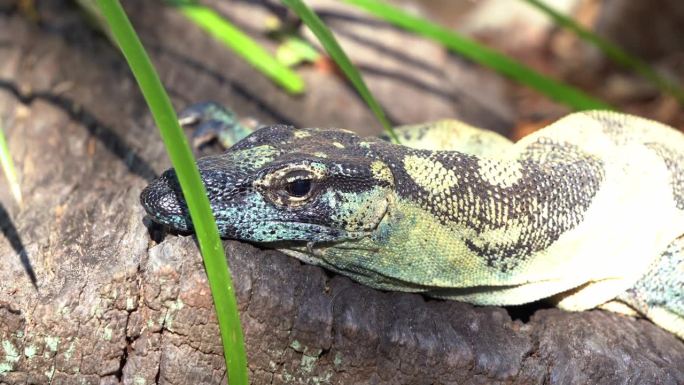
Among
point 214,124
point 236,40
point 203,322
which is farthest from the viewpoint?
point 236,40

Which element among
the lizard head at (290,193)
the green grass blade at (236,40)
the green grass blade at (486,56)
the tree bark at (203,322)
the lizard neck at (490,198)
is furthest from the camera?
the green grass blade at (236,40)

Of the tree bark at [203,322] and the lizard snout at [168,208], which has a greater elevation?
the lizard snout at [168,208]

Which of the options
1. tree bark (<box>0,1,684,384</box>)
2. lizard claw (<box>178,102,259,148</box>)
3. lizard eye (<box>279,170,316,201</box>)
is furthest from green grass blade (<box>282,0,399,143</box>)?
lizard claw (<box>178,102,259,148</box>)

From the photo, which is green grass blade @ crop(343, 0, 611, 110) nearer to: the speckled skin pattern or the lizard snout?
the speckled skin pattern

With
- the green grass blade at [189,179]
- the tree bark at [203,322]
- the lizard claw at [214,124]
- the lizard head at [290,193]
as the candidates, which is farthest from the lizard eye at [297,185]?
the lizard claw at [214,124]

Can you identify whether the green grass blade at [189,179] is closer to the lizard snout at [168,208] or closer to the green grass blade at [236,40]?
the lizard snout at [168,208]

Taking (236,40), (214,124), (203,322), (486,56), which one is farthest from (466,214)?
(236,40)

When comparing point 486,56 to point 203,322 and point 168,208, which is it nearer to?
point 168,208
